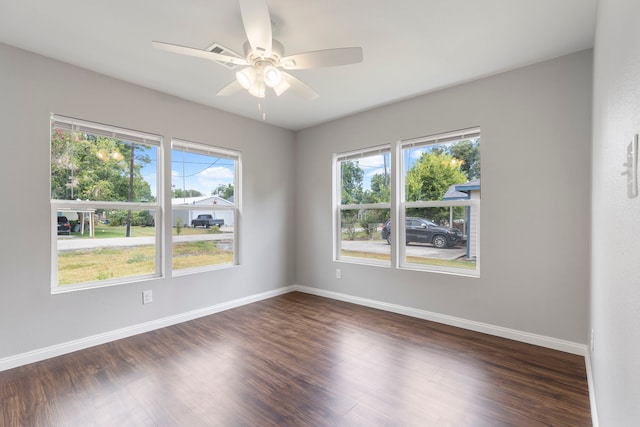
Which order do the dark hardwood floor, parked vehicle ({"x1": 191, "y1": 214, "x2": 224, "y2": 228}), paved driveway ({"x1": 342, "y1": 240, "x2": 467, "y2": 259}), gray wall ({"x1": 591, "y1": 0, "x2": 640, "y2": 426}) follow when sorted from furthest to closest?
parked vehicle ({"x1": 191, "y1": 214, "x2": 224, "y2": 228}) < paved driveway ({"x1": 342, "y1": 240, "x2": 467, "y2": 259}) < the dark hardwood floor < gray wall ({"x1": 591, "y1": 0, "x2": 640, "y2": 426})

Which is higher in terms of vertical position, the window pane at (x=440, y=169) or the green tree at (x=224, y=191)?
the window pane at (x=440, y=169)

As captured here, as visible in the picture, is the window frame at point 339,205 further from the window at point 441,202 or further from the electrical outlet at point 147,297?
the electrical outlet at point 147,297

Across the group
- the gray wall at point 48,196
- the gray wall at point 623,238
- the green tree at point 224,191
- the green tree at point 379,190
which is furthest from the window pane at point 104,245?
the gray wall at point 623,238

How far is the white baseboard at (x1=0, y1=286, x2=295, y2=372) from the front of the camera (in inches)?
96.1

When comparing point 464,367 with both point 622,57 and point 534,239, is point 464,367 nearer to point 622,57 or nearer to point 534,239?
point 534,239

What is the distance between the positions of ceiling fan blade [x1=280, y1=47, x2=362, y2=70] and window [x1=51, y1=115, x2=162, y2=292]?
2.17 meters

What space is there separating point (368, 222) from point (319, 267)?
1.08 meters

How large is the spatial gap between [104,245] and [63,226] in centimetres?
38

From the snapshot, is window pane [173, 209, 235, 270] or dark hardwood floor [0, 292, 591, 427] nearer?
dark hardwood floor [0, 292, 591, 427]

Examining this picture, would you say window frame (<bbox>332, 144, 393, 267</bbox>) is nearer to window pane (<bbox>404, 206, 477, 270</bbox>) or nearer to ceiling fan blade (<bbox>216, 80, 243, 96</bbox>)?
window pane (<bbox>404, 206, 477, 270</bbox>)

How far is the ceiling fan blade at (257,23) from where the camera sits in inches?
61.0

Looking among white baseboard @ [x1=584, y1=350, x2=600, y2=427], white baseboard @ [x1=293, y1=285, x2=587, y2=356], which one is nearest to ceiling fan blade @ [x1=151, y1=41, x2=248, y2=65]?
white baseboard @ [x1=584, y1=350, x2=600, y2=427]

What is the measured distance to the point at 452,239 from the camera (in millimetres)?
3367

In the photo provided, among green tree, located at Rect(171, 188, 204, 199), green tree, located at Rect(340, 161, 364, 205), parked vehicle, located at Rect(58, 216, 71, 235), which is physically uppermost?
green tree, located at Rect(340, 161, 364, 205)
